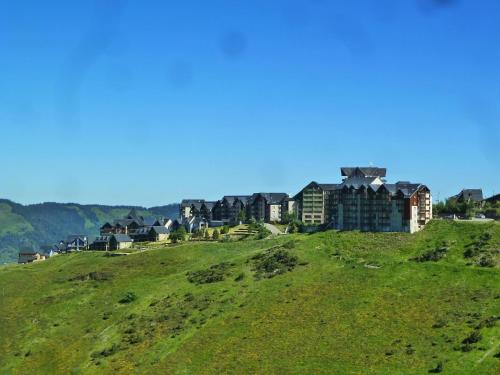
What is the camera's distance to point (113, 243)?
17925 centimetres

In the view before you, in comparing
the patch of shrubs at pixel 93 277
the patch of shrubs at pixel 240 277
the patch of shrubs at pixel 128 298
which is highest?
the patch of shrubs at pixel 240 277

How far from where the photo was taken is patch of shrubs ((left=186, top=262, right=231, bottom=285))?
117375 millimetres

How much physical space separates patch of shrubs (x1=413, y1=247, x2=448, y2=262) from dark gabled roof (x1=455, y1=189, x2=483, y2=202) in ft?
217

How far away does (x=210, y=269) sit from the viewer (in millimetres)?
124000

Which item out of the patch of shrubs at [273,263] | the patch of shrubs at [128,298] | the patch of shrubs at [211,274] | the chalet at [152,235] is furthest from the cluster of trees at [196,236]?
the patch of shrubs at [128,298]

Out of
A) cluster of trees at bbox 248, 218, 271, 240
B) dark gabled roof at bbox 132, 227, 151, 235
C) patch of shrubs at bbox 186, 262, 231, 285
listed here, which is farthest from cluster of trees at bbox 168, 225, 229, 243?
patch of shrubs at bbox 186, 262, 231, 285

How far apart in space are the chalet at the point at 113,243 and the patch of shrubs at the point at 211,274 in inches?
2216

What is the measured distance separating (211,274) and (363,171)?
55.4 m

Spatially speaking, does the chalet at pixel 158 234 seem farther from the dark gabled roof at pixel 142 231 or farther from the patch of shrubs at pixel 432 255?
the patch of shrubs at pixel 432 255

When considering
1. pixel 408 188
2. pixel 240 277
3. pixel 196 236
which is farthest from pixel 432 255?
pixel 196 236

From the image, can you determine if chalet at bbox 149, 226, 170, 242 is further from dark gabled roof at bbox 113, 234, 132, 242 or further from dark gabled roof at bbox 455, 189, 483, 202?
dark gabled roof at bbox 455, 189, 483, 202

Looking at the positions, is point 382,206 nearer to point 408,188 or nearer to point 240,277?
point 408,188

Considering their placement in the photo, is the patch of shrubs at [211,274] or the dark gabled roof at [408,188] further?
the dark gabled roof at [408,188]

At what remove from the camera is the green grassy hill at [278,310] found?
3214 inches
